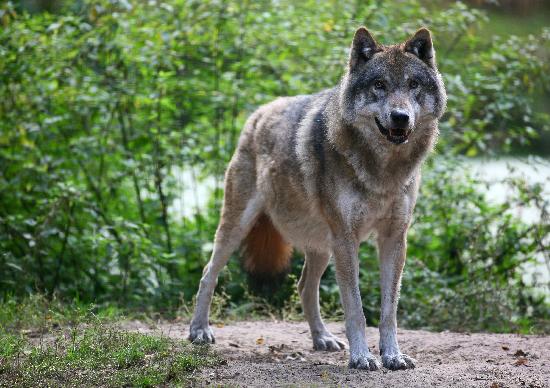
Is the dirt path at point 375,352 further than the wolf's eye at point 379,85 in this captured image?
No

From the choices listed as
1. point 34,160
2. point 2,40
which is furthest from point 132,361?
point 2,40

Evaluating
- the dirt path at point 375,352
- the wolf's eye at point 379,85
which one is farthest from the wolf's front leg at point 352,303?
the wolf's eye at point 379,85

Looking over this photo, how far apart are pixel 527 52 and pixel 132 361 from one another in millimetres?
5334

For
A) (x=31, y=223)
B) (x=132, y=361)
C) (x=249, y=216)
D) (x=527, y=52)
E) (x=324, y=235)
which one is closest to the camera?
(x=132, y=361)

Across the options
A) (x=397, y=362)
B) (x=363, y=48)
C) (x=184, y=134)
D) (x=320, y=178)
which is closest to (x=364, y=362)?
(x=397, y=362)

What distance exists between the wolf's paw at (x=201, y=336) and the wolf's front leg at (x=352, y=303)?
1.23m

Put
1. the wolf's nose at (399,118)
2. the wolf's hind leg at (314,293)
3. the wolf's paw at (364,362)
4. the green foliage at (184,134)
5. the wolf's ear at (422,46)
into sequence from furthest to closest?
the green foliage at (184,134) → the wolf's hind leg at (314,293) → the wolf's ear at (422,46) → the wolf's paw at (364,362) → the wolf's nose at (399,118)

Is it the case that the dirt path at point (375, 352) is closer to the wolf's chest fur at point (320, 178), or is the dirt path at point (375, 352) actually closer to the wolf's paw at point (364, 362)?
the wolf's paw at point (364, 362)

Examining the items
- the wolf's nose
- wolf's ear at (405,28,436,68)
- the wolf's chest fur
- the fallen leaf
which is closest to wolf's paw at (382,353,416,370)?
the fallen leaf

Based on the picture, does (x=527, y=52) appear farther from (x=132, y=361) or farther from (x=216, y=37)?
(x=132, y=361)

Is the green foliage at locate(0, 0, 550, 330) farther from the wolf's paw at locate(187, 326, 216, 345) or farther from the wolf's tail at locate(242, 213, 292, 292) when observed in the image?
the wolf's paw at locate(187, 326, 216, 345)

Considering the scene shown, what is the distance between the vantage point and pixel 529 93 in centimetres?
852

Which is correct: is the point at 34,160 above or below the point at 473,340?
above

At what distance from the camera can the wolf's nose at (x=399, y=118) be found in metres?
4.84
